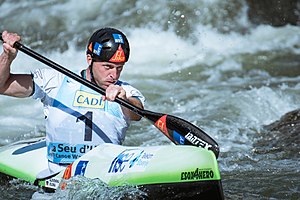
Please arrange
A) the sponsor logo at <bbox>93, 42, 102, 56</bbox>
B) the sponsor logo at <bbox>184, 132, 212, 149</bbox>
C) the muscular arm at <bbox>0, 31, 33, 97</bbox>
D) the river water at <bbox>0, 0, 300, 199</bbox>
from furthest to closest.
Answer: the river water at <bbox>0, 0, 300, 199</bbox> → the muscular arm at <bbox>0, 31, 33, 97</bbox> → the sponsor logo at <bbox>93, 42, 102, 56</bbox> → the sponsor logo at <bbox>184, 132, 212, 149</bbox>

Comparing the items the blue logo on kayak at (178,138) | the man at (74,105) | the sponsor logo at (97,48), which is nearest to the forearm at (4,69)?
the man at (74,105)

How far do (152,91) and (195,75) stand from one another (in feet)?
3.44

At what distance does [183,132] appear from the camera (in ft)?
15.9

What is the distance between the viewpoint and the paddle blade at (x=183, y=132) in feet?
15.5

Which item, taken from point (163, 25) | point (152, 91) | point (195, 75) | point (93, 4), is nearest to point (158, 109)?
point (152, 91)

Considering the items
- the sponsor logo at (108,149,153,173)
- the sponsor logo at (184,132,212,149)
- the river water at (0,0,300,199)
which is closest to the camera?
the sponsor logo at (108,149,153,173)

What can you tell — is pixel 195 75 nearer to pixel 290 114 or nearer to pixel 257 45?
pixel 257 45

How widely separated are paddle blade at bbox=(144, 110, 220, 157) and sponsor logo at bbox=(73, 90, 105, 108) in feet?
1.00

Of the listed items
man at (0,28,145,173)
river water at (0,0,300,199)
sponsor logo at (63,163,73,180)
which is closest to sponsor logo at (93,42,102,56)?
man at (0,28,145,173)

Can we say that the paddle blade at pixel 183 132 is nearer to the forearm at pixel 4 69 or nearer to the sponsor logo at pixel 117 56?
the sponsor logo at pixel 117 56

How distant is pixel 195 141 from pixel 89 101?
2.49 feet

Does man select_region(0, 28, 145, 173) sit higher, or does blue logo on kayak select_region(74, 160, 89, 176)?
man select_region(0, 28, 145, 173)

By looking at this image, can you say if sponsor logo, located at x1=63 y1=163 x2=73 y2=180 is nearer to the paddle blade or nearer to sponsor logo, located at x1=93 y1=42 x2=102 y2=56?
the paddle blade

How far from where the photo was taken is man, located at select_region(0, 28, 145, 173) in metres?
4.94
